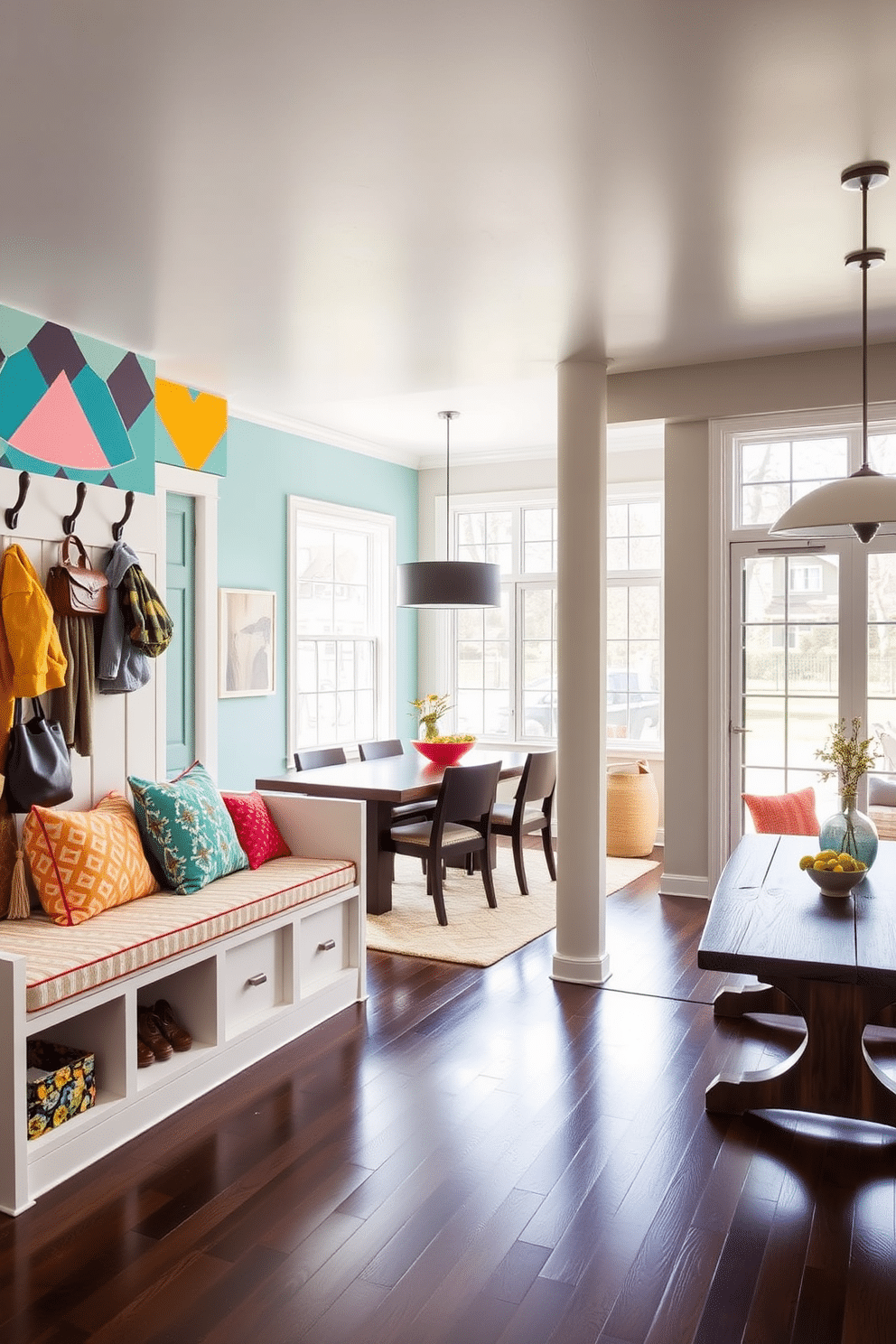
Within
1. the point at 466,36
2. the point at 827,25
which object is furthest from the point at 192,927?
the point at 827,25

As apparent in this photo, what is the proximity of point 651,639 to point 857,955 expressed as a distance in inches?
Answer: 188

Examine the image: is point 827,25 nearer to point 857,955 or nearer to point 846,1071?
point 857,955

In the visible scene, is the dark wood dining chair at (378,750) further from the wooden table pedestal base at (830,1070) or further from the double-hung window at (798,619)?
the wooden table pedestal base at (830,1070)

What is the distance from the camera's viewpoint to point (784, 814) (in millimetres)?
4914

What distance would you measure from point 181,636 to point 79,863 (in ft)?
6.49

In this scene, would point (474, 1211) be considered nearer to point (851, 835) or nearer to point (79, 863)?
point (79, 863)

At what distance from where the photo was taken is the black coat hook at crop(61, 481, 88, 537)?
385cm

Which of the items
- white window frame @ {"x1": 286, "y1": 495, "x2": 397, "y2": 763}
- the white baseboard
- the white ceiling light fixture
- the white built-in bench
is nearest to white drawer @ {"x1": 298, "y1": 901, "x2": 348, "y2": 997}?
the white built-in bench

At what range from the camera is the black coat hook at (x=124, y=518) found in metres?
4.08

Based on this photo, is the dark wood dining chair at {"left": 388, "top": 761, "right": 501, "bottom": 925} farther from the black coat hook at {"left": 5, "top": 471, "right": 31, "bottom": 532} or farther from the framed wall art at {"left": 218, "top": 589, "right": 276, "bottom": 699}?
the black coat hook at {"left": 5, "top": 471, "right": 31, "bottom": 532}

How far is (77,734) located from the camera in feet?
12.6

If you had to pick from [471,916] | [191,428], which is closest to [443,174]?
[191,428]

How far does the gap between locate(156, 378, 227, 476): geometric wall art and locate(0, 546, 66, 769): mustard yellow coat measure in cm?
138

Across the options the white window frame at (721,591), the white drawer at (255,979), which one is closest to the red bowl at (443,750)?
the white window frame at (721,591)
